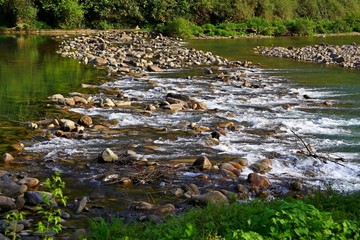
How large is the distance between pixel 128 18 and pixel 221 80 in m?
31.3

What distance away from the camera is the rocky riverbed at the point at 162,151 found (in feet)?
29.3

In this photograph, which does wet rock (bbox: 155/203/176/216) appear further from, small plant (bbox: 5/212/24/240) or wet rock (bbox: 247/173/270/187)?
small plant (bbox: 5/212/24/240)

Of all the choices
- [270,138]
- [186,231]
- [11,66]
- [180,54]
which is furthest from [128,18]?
[186,231]

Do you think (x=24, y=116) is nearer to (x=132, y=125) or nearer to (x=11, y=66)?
(x=132, y=125)

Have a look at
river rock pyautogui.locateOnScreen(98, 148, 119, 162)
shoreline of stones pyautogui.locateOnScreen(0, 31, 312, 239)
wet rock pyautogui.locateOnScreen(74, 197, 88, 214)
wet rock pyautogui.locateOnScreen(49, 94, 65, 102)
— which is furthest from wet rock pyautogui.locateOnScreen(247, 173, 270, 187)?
wet rock pyautogui.locateOnScreen(49, 94, 65, 102)

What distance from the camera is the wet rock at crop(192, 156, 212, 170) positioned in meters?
10.6

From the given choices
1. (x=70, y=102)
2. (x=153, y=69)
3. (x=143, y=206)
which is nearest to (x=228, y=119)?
(x=70, y=102)

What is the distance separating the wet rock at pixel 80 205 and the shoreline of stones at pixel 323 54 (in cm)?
2324

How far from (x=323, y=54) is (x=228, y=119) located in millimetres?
20311

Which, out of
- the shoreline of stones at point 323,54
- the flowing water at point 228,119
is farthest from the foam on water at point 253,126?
the shoreline of stones at point 323,54

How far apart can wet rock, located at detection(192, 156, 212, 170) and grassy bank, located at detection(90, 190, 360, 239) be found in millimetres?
2931

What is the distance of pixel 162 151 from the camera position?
39.2ft

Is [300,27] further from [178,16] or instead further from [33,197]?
[33,197]

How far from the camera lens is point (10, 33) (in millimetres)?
43750
